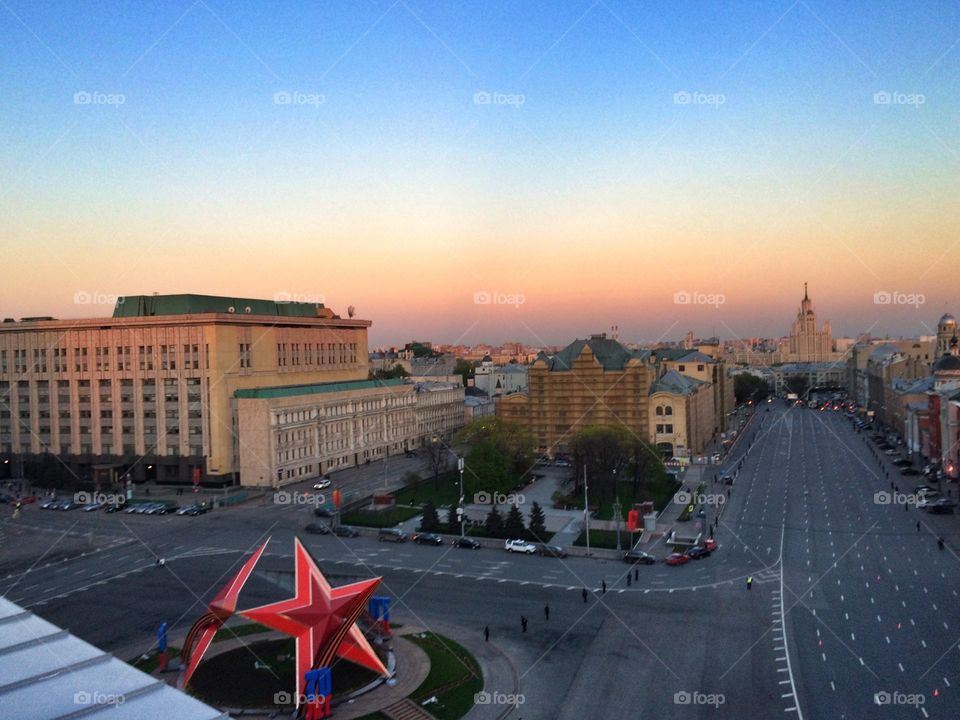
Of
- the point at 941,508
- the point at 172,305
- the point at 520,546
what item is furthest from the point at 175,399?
the point at 941,508

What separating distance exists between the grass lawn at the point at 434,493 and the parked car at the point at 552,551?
12346mm

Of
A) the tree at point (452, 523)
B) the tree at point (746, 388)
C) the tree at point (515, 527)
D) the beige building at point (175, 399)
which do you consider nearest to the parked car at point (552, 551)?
the tree at point (515, 527)

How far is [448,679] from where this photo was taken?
2223 cm

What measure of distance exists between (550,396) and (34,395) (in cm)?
4319

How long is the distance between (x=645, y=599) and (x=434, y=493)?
25023mm

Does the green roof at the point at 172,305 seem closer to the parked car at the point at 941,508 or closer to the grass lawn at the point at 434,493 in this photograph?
the grass lawn at the point at 434,493

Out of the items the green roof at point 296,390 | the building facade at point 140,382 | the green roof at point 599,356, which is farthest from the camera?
the green roof at point 599,356

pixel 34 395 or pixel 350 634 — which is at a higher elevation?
pixel 34 395

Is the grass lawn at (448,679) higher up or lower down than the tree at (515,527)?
lower down

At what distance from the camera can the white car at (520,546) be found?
36531 mm

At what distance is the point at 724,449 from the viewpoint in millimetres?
76000

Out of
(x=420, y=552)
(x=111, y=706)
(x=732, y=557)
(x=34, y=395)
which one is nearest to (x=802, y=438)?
(x=732, y=557)

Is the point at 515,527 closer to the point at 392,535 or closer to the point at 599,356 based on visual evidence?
the point at 392,535

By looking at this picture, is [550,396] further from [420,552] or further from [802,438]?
[420,552]
